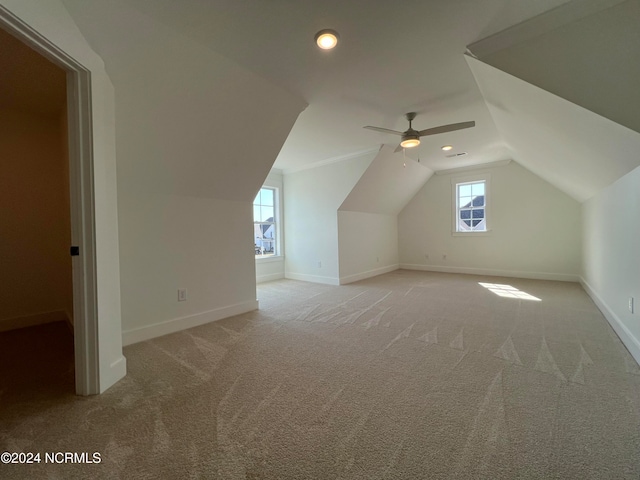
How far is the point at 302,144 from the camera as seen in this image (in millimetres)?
4074

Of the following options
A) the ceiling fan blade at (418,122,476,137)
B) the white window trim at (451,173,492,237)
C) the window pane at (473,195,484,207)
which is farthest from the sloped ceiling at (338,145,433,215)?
the ceiling fan blade at (418,122,476,137)

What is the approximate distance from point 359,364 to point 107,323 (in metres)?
1.81

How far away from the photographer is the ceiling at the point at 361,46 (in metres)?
1.56

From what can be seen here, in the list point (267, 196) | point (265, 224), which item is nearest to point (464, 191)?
point (267, 196)

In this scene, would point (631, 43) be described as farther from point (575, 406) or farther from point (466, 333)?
point (466, 333)

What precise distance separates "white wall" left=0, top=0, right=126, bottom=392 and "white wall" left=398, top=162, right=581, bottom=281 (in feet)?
20.4

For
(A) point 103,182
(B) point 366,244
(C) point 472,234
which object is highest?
(A) point 103,182

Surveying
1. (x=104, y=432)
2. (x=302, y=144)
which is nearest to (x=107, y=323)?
(x=104, y=432)

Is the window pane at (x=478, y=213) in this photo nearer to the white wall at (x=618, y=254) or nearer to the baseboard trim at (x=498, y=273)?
the baseboard trim at (x=498, y=273)

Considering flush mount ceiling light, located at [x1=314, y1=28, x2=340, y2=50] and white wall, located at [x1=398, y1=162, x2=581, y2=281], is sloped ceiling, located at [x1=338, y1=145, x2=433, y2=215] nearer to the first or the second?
white wall, located at [x1=398, y1=162, x2=581, y2=281]

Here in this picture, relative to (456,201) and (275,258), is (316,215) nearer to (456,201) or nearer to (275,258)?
(275,258)

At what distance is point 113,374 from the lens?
1.77 metres

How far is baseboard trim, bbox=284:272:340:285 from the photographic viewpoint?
5.07m

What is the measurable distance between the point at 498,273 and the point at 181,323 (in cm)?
607
